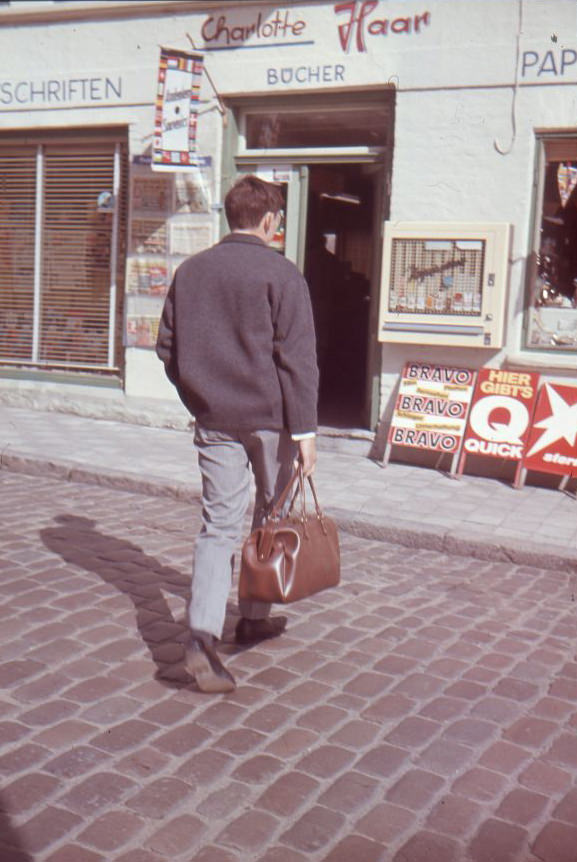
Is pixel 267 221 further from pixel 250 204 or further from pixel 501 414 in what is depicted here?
pixel 501 414

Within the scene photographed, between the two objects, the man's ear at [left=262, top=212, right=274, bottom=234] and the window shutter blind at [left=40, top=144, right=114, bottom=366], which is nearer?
the man's ear at [left=262, top=212, right=274, bottom=234]

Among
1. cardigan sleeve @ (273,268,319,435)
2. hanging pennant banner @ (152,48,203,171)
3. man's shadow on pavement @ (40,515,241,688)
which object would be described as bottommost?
man's shadow on pavement @ (40,515,241,688)

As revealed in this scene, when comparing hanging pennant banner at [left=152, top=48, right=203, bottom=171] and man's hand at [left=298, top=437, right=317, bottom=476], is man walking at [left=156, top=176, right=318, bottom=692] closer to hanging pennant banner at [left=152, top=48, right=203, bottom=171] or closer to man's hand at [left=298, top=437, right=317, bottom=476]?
man's hand at [left=298, top=437, right=317, bottom=476]

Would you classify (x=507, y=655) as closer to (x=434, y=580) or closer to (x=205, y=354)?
(x=434, y=580)

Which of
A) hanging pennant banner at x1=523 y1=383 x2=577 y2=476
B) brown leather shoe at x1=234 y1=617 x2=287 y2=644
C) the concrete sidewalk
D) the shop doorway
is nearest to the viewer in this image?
brown leather shoe at x1=234 y1=617 x2=287 y2=644

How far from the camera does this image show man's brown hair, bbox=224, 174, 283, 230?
12.9 ft

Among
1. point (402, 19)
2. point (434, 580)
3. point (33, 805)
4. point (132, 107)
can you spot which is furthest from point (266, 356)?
point (132, 107)

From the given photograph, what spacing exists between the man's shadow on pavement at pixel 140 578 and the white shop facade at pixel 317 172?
3.83 meters

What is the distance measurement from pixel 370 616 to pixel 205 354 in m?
1.78

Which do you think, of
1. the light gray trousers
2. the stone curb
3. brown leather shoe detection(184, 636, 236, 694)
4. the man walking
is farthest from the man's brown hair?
the stone curb

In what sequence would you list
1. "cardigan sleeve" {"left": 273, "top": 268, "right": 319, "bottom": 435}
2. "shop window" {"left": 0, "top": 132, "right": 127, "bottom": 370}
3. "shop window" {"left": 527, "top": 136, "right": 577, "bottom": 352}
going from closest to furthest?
"cardigan sleeve" {"left": 273, "top": 268, "right": 319, "bottom": 435} → "shop window" {"left": 527, "top": 136, "right": 577, "bottom": 352} → "shop window" {"left": 0, "top": 132, "right": 127, "bottom": 370}

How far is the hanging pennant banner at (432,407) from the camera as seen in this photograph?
28.2 feet

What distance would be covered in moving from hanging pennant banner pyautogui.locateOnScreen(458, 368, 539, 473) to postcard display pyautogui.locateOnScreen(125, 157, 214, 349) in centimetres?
315

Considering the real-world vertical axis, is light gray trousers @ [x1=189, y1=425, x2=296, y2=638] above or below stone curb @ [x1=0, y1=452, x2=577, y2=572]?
above
